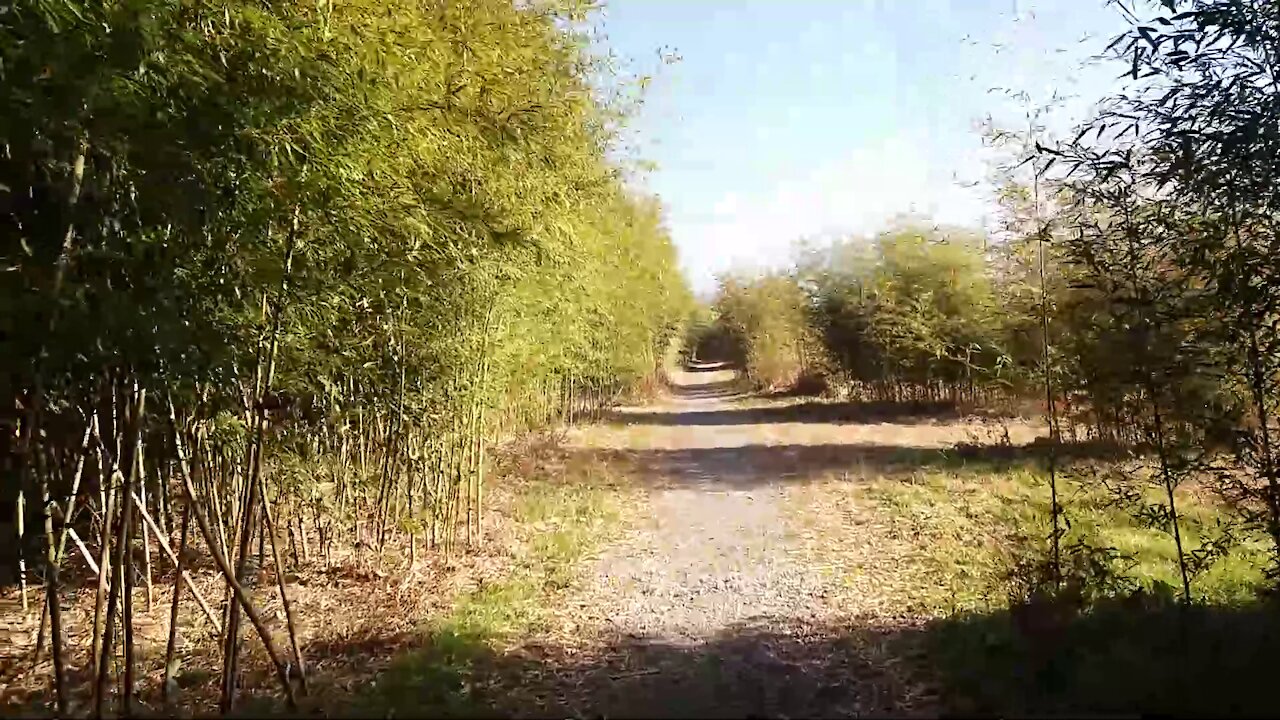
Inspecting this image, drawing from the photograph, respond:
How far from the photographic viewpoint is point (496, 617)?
5.22 m

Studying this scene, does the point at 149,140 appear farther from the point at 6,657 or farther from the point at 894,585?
the point at 894,585

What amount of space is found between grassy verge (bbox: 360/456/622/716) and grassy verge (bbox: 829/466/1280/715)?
6.50 ft

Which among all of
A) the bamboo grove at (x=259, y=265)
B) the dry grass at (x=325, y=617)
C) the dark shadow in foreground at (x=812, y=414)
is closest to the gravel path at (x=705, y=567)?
the dry grass at (x=325, y=617)

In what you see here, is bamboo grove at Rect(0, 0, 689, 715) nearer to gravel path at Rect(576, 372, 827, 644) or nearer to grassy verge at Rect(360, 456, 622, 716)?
grassy verge at Rect(360, 456, 622, 716)

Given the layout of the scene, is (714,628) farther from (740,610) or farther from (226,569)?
(226,569)

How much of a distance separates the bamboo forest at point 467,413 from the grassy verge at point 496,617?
4 centimetres

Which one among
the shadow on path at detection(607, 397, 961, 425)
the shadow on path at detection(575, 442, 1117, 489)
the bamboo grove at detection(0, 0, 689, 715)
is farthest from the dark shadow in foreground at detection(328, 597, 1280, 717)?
the shadow on path at detection(607, 397, 961, 425)

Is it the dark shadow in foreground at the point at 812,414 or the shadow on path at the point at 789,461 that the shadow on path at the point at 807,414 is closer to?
the dark shadow in foreground at the point at 812,414

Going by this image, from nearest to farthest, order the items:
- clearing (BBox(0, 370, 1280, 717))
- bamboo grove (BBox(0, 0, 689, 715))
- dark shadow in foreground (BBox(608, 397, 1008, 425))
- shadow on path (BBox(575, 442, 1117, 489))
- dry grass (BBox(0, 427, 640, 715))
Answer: bamboo grove (BBox(0, 0, 689, 715)) → clearing (BBox(0, 370, 1280, 717)) → dry grass (BBox(0, 427, 640, 715)) → shadow on path (BBox(575, 442, 1117, 489)) → dark shadow in foreground (BBox(608, 397, 1008, 425))

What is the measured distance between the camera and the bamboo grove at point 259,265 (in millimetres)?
2650

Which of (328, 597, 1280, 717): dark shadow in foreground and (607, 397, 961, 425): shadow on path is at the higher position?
(607, 397, 961, 425): shadow on path

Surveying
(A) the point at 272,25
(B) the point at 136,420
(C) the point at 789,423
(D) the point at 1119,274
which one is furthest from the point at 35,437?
(C) the point at 789,423

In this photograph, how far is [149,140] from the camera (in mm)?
2691

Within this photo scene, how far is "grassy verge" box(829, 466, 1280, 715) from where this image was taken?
9.57ft
